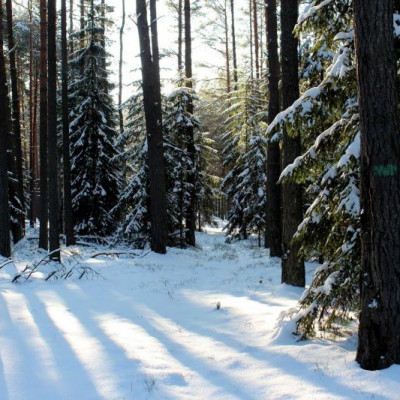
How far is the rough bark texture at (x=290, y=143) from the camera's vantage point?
8.16 m

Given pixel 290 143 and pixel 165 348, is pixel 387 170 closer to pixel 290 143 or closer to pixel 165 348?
pixel 165 348

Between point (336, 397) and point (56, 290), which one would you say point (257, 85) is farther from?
point (336, 397)

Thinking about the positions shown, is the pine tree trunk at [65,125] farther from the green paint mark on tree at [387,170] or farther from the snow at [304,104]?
the green paint mark on tree at [387,170]

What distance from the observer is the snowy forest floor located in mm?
3920

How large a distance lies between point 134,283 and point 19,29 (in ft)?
66.8

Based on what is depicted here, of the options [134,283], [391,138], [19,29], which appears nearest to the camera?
[391,138]

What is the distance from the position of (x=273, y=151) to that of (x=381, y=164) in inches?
358

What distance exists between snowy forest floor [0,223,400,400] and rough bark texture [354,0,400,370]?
367 mm

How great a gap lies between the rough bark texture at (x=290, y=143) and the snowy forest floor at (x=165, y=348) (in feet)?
1.73

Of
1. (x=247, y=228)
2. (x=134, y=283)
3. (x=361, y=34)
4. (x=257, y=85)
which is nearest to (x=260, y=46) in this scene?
(x=257, y=85)

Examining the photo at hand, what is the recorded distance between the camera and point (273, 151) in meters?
12.9

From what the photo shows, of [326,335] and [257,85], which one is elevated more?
[257,85]

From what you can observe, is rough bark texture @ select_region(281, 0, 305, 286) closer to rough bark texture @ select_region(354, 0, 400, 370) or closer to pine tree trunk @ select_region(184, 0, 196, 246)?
rough bark texture @ select_region(354, 0, 400, 370)

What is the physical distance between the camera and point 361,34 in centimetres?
396
